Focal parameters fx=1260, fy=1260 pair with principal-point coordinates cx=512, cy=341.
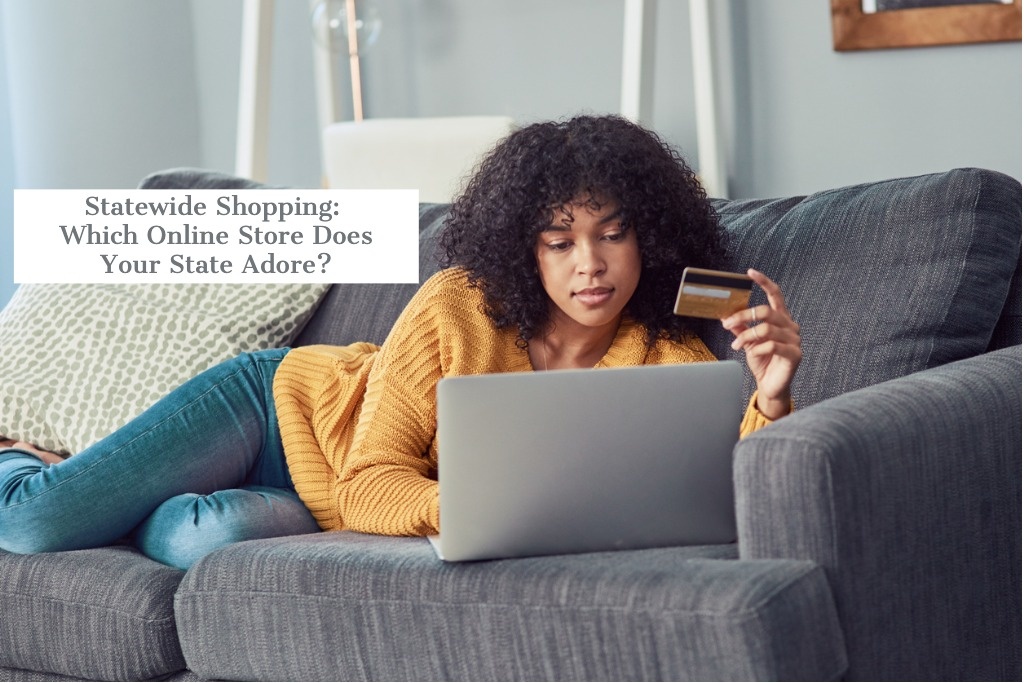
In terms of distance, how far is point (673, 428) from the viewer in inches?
51.7

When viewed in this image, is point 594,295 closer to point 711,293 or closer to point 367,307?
point 711,293

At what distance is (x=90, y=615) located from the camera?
165 centimetres

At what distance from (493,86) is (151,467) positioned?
7.37ft

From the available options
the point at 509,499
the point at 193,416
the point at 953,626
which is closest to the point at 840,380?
the point at 953,626

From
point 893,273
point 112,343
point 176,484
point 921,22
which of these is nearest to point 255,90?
point 112,343

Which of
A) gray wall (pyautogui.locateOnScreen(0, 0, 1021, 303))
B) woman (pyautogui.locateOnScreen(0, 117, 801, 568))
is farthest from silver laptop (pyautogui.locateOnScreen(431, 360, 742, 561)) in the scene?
gray wall (pyautogui.locateOnScreen(0, 0, 1021, 303))

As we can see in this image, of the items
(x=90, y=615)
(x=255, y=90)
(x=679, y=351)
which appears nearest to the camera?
(x=90, y=615)

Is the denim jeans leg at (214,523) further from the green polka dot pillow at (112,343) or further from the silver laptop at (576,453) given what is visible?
the silver laptop at (576,453)

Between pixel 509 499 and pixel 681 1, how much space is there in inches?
96.6

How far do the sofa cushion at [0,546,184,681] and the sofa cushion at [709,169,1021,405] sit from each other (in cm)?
84

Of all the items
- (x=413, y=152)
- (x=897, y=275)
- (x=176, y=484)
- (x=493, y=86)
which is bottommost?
(x=176, y=484)

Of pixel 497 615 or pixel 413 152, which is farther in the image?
pixel 413 152

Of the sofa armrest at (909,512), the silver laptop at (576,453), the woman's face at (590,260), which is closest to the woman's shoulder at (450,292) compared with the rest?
the woman's face at (590,260)

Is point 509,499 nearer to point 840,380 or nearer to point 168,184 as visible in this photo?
point 840,380
